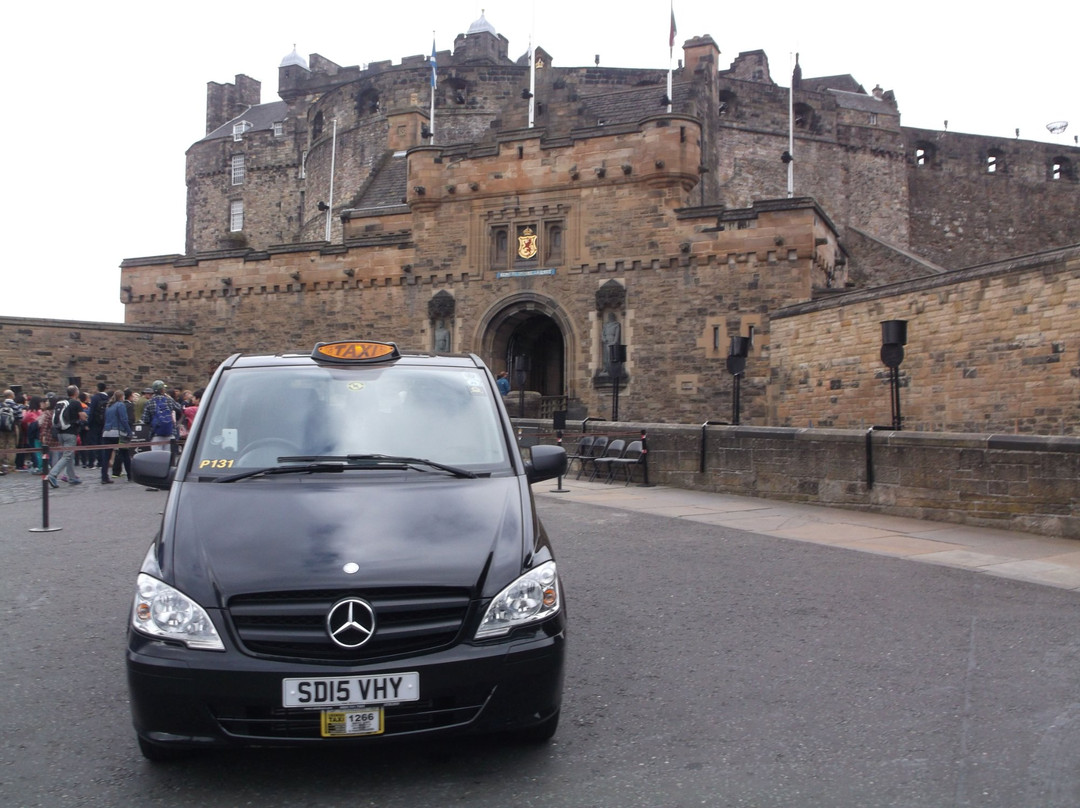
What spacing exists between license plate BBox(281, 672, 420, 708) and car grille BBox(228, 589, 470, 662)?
8 centimetres

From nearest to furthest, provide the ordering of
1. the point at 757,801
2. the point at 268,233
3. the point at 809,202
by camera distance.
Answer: the point at 757,801 < the point at 809,202 < the point at 268,233

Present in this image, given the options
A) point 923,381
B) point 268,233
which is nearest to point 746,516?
point 923,381

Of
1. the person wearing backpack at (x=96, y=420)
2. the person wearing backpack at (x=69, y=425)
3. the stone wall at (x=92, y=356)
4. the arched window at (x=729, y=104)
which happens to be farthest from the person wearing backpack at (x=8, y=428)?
the arched window at (x=729, y=104)

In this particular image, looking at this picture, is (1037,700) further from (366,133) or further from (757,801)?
(366,133)

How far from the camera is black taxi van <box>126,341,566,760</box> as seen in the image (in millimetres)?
3416

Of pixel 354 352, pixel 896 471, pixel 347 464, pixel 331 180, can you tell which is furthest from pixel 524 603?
pixel 331 180

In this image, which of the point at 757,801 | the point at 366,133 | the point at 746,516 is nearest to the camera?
the point at 757,801

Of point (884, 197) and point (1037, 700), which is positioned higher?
point (884, 197)

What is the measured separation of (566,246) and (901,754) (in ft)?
80.6

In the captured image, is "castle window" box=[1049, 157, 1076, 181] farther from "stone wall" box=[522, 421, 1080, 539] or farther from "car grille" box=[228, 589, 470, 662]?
"car grille" box=[228, 589, 470, 662]

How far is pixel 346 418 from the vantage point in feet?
15.3

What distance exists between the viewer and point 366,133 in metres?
45.5

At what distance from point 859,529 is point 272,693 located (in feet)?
A: 26.8

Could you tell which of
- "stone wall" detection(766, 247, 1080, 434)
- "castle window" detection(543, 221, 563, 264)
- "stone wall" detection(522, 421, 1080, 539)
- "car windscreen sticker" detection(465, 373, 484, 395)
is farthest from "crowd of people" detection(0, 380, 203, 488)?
"stone wall" detection(766, 247, 1080, 434)
